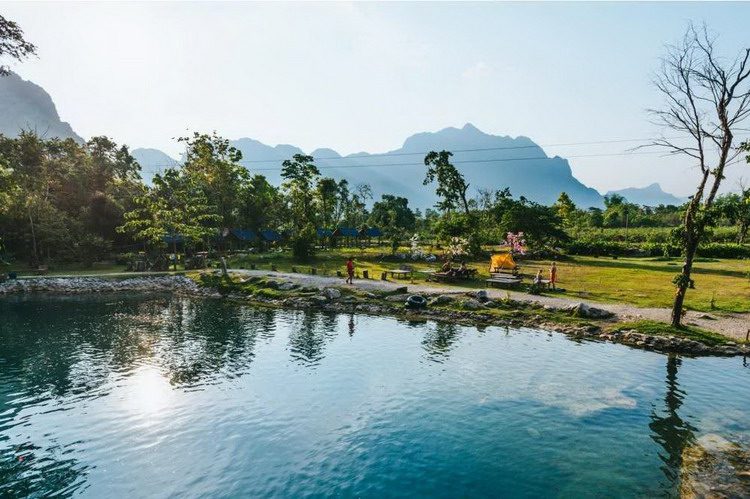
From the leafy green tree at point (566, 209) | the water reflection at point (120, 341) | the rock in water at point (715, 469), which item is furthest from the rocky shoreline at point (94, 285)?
the leafy green tree at point (566, 209)

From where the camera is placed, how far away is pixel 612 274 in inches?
2034

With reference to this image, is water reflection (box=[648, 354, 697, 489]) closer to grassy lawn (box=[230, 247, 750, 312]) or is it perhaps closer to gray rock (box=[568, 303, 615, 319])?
gray rock (box=[568, 303, 615, 319])

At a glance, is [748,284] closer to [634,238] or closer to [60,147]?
[634,238]

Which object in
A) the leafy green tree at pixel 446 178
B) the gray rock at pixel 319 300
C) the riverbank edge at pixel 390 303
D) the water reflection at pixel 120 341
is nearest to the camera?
the water reflection at pixel 120 341

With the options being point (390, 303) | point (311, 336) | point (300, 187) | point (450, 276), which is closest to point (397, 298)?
point (390, 303)

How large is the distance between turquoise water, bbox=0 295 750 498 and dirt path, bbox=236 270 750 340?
5217 mm

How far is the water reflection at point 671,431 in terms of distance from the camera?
51.2 ft

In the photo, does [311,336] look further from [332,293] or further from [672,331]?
[672,331]

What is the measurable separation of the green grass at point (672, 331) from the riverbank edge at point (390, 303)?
20 cm

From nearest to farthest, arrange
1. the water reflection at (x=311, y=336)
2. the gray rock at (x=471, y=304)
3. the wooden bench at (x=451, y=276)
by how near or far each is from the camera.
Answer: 1. the water reflection at (x=311, y=336)
2. the gray rock at (x=471, y=304)
3. the wooden bench at (x=451, y=276)

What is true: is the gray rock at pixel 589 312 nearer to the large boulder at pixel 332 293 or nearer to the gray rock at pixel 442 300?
the gray rock at pixel 442 300

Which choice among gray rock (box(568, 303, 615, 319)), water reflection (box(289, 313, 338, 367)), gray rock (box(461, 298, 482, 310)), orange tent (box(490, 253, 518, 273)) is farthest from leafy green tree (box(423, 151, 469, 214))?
water reflection (box(289, 313, 338, 367))

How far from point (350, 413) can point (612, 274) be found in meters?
43.4

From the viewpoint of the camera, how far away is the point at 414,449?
16.5 m
